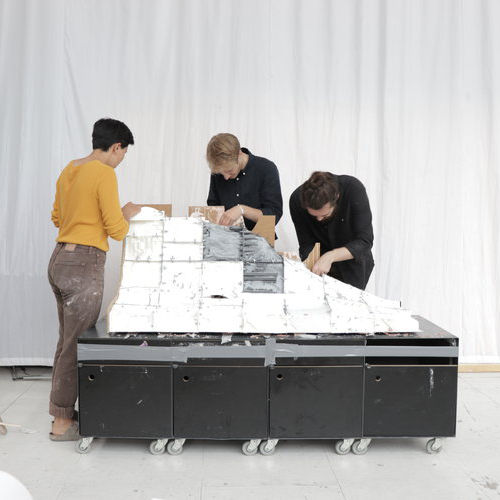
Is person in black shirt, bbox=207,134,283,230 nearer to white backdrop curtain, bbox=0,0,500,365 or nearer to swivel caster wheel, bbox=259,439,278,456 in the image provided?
white backdrop curtain, bbox=0,0,500,365

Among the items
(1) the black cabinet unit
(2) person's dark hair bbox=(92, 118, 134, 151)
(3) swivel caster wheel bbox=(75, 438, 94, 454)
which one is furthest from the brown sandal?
(2) person's dark hair bbox=(92, 118, 134, 151)

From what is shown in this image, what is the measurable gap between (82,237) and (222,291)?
65cm

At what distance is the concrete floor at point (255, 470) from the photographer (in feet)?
8.36

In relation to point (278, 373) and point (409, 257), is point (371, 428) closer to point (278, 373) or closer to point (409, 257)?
point (278, 373)

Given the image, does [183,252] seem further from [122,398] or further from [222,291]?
[122,398]

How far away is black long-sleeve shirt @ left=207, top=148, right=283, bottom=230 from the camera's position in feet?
11.6

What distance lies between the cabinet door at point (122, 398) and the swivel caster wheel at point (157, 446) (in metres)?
0.09

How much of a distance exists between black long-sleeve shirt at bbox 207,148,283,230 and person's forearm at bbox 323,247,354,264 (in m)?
0.49

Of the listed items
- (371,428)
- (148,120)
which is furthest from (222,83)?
(371,428)

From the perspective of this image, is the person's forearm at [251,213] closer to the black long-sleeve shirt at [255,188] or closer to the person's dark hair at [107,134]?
the black long-sleeve shirt at [255,188]

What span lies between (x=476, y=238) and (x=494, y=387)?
0.92m

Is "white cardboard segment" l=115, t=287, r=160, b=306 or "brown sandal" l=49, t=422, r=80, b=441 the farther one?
"brown sandal" l=49, t=422, r=80, b=441

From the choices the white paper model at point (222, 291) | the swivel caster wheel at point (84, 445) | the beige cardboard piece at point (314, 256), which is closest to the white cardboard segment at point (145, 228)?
the white paper model at point (222, 291)

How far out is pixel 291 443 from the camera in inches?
119
